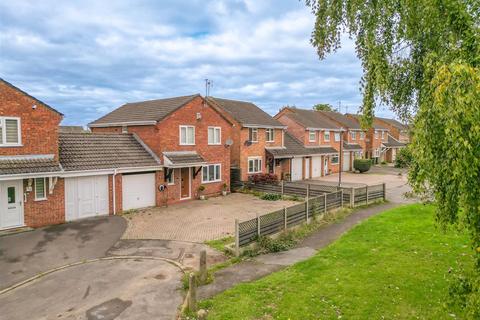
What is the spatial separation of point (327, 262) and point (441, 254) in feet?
12.9

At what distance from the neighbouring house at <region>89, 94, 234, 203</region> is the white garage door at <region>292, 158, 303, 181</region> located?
9459 millimetres

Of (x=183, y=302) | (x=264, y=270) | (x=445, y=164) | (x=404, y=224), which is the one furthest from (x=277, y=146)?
(x=445, y=164)

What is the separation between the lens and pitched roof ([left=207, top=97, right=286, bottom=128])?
28092 mm

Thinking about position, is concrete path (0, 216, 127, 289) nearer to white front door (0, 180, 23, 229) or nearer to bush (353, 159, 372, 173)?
white front door (0, 180, 23, 229)

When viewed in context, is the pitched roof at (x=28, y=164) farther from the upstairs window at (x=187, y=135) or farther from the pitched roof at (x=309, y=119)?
the pitched roof at (x=309, y=119)

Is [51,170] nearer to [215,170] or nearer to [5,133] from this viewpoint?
[5,133]

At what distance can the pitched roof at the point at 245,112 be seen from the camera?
28092 mm

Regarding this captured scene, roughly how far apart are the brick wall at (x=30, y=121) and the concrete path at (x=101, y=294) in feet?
23.6

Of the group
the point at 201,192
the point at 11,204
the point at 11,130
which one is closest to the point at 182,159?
the point at 201,192

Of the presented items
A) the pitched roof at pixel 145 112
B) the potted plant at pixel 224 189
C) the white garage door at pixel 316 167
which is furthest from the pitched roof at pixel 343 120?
the pitched roof at pixel 145 112

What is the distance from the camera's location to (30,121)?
598 inches

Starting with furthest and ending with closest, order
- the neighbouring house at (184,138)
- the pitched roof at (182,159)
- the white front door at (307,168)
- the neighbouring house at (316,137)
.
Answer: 1. the neighbouring house at (316,137)
2. the white front door at (307,168)
3. the neighbouring house at (184,138)
4. the pitched roof at (182,159)

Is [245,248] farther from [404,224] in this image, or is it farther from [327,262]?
[404,224]

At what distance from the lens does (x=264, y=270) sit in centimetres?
1076
